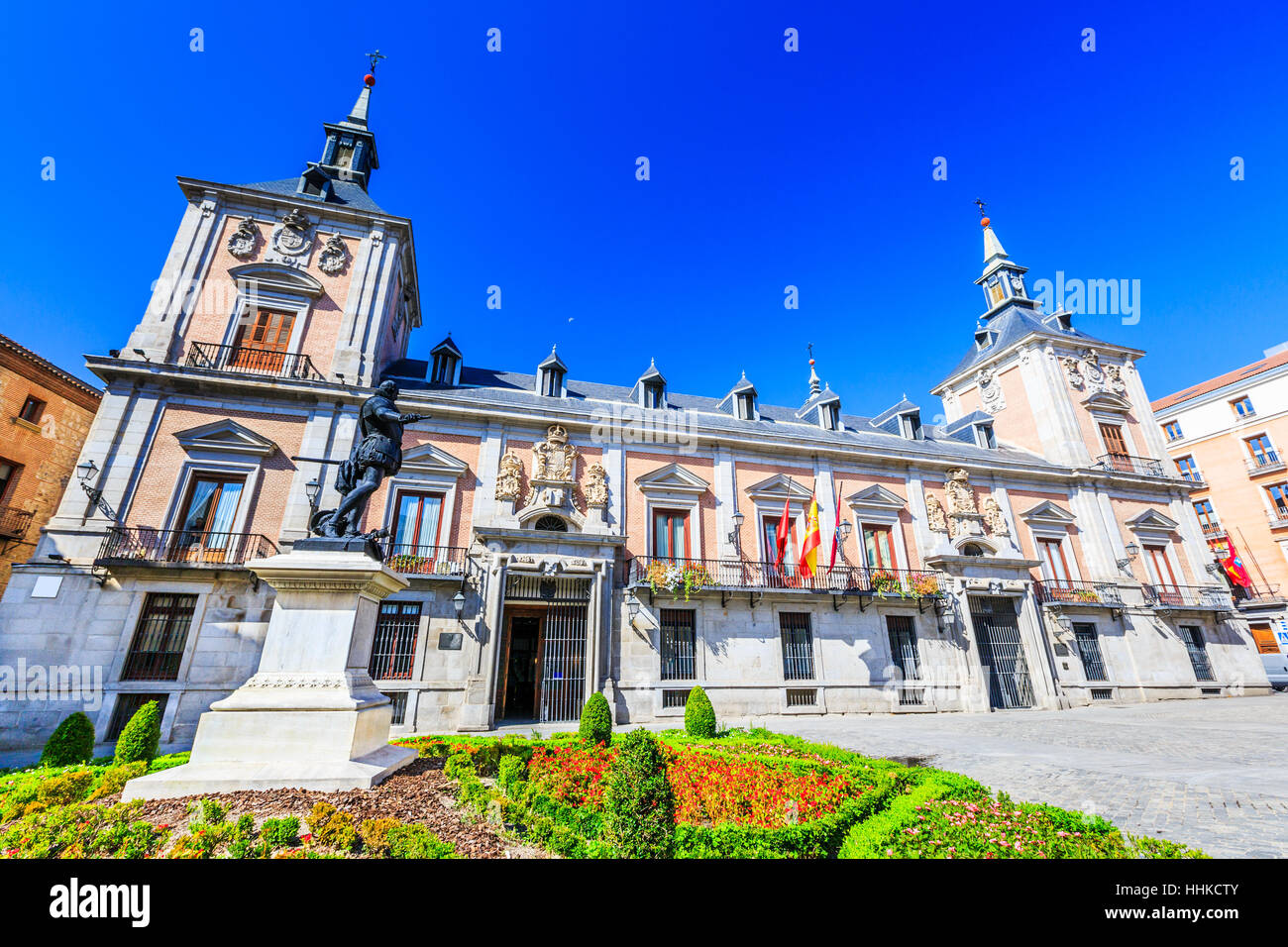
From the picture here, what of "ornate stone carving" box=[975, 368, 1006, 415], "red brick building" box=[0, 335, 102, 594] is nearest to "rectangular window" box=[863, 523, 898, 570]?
"ornate stone carving" box=[975, 368, 1006, 415]

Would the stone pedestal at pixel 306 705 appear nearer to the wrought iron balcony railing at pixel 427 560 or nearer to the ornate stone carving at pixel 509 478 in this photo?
the wrought iron balcony railing at pixel 427 560

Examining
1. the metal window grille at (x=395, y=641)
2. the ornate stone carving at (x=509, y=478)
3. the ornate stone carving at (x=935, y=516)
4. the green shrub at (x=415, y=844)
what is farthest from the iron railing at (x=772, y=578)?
the green shrub at (x=415, y=844)

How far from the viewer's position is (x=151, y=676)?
12961 mm

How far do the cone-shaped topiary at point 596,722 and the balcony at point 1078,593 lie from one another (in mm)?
19008

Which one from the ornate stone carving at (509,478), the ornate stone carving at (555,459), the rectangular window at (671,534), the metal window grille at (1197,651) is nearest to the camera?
the ornate stone carving at (509,478)

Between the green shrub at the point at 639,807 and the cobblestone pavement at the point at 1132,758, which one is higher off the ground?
the green shrub at the point at 639,807

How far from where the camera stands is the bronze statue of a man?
6.61 m

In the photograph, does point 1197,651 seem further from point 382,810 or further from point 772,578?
point 382,810

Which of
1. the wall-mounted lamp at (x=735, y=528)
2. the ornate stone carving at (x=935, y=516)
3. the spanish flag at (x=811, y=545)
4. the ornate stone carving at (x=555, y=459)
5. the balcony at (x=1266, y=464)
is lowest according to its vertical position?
the spanish flag at (x=811, y=545)

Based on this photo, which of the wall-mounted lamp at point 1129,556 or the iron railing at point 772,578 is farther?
the wall-mounted lamp at point 1129,556

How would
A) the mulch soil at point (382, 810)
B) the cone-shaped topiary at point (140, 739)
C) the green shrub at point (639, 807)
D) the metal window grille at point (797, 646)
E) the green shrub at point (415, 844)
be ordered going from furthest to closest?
the metal window grille at point (797, 646)
the cone-shaped topiary at point (140, 739)
the mulch soil at point (382, 810)
the green shrub at point (639, 807)
the green shrub at point (415, 844)

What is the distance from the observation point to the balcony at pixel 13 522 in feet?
59.3
